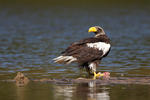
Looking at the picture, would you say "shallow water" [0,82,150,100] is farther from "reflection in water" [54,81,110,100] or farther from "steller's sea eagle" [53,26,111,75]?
"steller's sea eagle" [53,26,111,75]

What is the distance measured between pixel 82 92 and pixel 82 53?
2589 millimetres

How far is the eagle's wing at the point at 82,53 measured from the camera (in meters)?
12.9

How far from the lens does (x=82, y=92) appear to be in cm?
1052

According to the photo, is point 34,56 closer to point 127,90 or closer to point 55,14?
point 127,90

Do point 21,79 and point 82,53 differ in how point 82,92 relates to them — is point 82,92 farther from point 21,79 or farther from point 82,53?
point 82,53

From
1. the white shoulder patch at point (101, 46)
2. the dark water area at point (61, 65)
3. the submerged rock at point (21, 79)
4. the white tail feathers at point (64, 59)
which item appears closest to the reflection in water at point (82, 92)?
the dark water area at point (61, 65)

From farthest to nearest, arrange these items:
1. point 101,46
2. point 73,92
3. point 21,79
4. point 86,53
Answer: point 101,46
point 86,53
point 21,79
point 73,92

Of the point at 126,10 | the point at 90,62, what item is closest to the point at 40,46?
the point at 90,62

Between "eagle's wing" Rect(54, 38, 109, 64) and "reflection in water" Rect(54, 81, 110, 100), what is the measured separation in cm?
139

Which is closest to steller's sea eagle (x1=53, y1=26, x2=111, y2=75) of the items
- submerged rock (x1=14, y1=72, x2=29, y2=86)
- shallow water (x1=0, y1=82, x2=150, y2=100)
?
submerged rock (x1=14, y1=72, x2=29, y2=86)

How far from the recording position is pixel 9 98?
9.93 meters

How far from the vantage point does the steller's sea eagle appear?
12897mm

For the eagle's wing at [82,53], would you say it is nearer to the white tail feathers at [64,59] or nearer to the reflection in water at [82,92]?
the white tail feathers at [64,59]

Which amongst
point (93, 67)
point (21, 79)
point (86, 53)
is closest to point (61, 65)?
point (93, 67)
